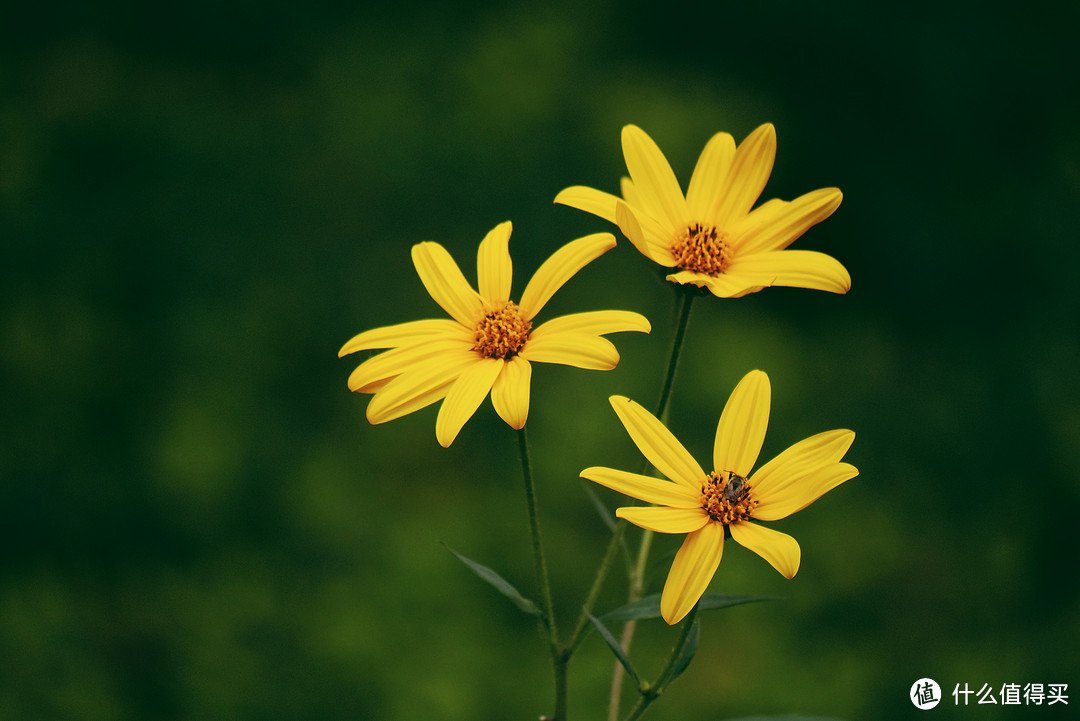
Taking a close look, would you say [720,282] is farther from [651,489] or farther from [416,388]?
[416,388]

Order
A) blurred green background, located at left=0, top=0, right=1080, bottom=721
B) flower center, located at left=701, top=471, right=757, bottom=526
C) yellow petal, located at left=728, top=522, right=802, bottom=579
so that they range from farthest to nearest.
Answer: blurred green background, located at left=0, top=0, right=1080, bottom=721, flower center, located at left=701, top=471, right=757, bottom=526, yellow petal, located at left=728, top=522, right=802, bottom=579

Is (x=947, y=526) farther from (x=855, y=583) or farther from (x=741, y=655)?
(x=741, y=655)

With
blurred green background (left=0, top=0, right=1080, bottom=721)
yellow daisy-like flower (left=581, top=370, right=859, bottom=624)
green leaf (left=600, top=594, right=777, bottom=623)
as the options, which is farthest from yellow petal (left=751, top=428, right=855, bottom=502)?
blurred green background (left=0, top=0, right=1080, bottom=721)

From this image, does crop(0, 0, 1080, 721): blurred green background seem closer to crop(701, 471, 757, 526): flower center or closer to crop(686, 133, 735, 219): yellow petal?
crop(686, 133, 735, 219): yellow petal

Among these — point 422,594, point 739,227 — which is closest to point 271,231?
point 422,594

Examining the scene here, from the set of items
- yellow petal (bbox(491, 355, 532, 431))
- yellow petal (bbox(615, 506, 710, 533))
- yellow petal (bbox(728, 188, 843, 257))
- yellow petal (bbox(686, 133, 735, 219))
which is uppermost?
yellow petal (bbox(686, 133, 735, 219))

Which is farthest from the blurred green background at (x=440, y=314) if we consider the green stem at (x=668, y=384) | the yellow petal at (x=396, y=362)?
the yellow petal at (x=396, y=362)

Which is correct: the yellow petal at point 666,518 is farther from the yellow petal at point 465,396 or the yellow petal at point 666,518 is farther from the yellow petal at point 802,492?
the yellow petal at point 465,396
